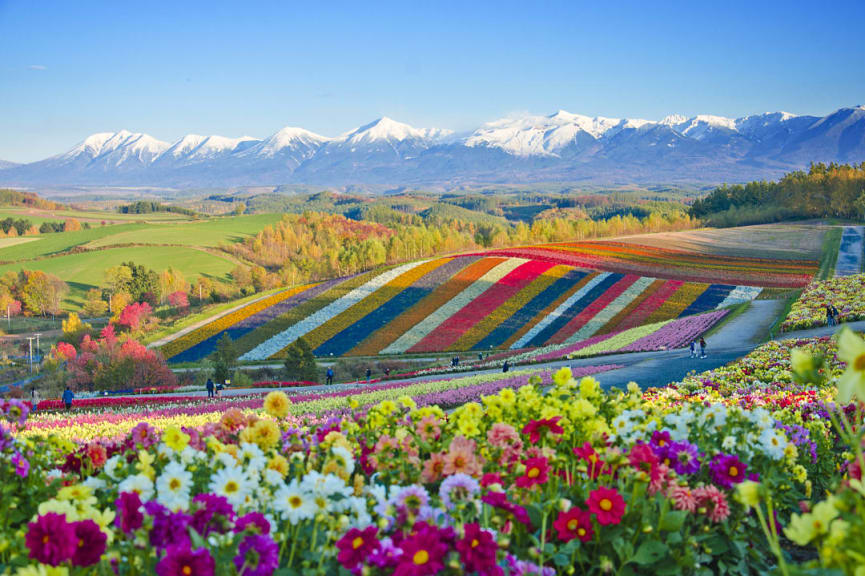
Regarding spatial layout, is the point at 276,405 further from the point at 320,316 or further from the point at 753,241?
the point at 753,241

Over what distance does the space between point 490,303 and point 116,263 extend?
76.1m

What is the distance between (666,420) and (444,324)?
4398cm

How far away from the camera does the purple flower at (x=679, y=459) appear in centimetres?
477

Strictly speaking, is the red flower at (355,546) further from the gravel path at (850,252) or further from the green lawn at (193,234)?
the green lawn at (193,234)

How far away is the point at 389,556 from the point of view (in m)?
3.28

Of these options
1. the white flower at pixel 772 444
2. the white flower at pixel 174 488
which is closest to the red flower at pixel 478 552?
the white flower at pixel 174 488

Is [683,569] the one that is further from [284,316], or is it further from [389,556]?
[284,316]

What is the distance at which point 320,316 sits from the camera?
53.3 m

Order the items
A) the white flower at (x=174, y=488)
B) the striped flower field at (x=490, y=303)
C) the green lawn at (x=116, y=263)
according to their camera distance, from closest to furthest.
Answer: the white flower at (x=174, y=488), the striped flower field at (x=490, y=303), the green lawn at (x=116, y=263)

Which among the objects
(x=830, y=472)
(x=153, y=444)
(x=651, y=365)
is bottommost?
(x=651, y=365)

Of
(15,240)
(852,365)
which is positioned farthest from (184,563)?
(15,240)

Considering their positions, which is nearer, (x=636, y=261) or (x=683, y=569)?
(x=683, y=569)

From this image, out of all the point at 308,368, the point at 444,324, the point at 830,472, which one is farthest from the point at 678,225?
the point at 830,472

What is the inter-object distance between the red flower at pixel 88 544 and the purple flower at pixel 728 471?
13.3 ft
